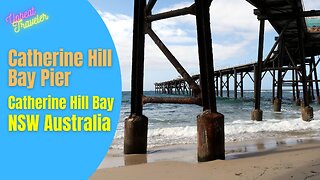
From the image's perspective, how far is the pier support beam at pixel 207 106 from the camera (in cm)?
354

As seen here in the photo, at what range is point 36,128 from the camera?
2486 millimetres

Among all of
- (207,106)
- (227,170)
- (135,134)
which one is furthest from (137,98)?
(227,170)

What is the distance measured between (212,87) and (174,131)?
4329 millimetres

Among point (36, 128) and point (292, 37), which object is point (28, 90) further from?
point (292, 37)

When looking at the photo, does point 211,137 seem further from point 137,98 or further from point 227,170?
point 137,98

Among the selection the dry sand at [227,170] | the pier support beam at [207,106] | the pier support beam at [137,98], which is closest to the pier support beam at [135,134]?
the pier support beam at [137,98]

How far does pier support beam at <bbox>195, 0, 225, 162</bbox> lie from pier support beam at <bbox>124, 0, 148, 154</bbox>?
0.85 meters

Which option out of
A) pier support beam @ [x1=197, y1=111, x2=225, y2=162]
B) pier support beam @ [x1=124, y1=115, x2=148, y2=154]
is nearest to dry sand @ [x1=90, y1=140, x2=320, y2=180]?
pier support beam @ [x1=197, y1=111, x2=225, y2=162]

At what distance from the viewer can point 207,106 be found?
12.2 feet

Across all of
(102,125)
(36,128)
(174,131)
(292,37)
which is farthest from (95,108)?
(292,37)

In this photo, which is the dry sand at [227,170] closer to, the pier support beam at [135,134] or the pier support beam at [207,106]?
the pier support beam at [207,106]

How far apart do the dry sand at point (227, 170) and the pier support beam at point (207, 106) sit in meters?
0.20

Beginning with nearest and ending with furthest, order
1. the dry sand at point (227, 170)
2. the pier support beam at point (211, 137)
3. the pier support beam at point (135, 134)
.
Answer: the dry sand at point (227, 170)
the pier support beam at point (211, 137)
the pier support beam at point (135, 134)

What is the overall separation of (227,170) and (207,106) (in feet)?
2.97
